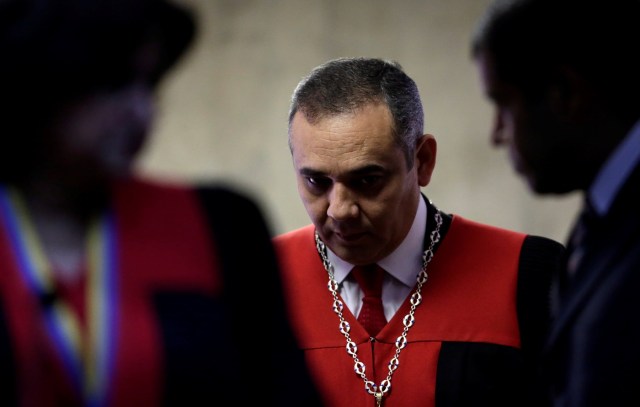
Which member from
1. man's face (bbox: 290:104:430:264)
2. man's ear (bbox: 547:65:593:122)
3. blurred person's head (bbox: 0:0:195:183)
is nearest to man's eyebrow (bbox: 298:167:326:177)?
man's face (bbox: 290:104:430:264)

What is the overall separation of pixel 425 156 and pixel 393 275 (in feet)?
0.95

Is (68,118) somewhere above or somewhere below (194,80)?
below

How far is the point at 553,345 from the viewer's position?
124 cm

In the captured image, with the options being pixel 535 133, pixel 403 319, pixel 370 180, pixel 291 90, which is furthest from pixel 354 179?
pixel 291 90

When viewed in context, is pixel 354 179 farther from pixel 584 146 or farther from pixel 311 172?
pixel 584 146

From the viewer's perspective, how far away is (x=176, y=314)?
3.08ft

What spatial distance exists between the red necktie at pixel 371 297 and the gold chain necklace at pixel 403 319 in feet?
0.15

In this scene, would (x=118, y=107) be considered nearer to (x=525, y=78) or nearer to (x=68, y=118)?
(x=68, y=118)

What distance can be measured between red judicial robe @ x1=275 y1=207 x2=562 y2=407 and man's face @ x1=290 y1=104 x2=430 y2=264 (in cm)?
18

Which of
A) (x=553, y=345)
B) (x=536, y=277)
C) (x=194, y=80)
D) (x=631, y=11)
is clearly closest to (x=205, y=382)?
(x=553, y=345)

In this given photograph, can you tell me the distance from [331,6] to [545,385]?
3.80 metres

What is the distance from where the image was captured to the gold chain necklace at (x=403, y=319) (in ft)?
6.24

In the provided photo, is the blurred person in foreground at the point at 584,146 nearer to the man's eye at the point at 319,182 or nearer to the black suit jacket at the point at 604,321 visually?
the black suit jacket at the point at 604,321

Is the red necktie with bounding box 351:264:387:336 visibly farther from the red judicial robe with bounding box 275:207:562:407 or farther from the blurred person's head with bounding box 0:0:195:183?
the blurred person's head with bounding box 0:0:195:183
